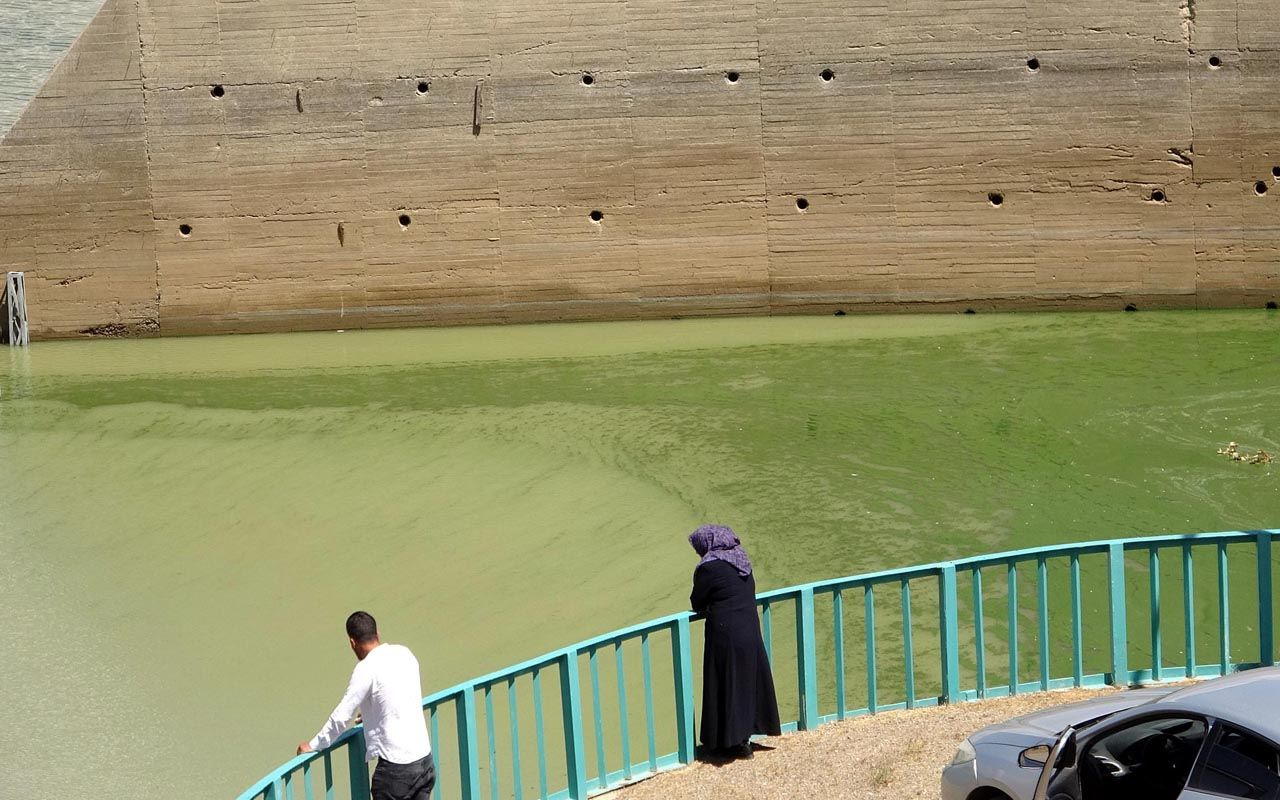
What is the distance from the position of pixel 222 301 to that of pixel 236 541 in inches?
366

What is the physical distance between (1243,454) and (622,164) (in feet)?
34.0

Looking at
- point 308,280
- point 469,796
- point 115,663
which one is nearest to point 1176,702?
point 469,796

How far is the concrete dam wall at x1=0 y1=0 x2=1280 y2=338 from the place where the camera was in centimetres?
2025

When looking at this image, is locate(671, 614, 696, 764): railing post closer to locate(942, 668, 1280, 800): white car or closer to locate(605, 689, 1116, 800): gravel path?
locate(605, 689, 1116, 800): gravel path

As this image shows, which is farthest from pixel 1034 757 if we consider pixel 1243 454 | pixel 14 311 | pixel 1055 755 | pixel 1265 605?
pixel 14 311

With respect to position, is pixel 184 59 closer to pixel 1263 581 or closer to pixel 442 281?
pixel 442 281

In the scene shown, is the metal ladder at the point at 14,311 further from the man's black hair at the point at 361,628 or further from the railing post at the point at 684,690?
the man's black hair at the point at 361,628

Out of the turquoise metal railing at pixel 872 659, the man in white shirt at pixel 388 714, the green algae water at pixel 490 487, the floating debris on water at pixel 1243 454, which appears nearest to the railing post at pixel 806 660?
the turquoise metal railing at pixel 872 659

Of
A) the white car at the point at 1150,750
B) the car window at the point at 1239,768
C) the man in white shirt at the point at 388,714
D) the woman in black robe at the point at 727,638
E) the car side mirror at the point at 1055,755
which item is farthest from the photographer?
the woman in black robe at the point at 727,638

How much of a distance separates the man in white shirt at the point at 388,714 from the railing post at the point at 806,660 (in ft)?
7.55

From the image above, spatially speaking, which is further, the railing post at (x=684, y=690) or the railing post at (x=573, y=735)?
the railing post at (x=684, y=690)

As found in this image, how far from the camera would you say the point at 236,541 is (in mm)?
12828

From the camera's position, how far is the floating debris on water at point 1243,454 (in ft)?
43.2

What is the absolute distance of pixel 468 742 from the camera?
6.38 m
